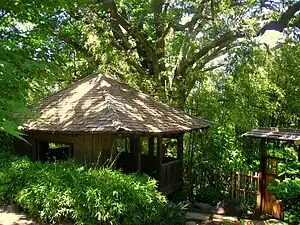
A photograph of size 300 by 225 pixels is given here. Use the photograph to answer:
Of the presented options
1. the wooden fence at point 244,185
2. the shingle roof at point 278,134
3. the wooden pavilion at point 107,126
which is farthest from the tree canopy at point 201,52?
the shingle roof at point 278,134

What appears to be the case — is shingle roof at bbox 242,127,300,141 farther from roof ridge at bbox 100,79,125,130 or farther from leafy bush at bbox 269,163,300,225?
roof ridge at bbox 100,79,125,130

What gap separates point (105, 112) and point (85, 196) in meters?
2.57

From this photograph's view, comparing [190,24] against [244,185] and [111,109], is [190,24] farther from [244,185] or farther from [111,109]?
[244,185]

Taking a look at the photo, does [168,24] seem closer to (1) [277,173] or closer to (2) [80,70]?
(2) [80,70]

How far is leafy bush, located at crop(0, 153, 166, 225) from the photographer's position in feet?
22.1

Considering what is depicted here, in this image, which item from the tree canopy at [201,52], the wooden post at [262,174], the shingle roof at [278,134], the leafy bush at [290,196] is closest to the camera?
the leafy bush at [290,196]

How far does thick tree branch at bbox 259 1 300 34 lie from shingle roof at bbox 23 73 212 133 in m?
3.65

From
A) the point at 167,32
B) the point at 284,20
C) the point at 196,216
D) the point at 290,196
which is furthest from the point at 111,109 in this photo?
the point at 284,20

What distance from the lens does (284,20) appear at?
404 inches

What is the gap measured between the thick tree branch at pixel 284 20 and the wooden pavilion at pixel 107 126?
3662 mm

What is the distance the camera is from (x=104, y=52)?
12188mm

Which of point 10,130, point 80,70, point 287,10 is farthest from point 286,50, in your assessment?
point 10,130

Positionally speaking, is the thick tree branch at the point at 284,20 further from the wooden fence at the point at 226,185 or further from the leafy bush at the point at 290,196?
the leafy bush at the point at 290,196

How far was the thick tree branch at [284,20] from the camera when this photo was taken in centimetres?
1002
